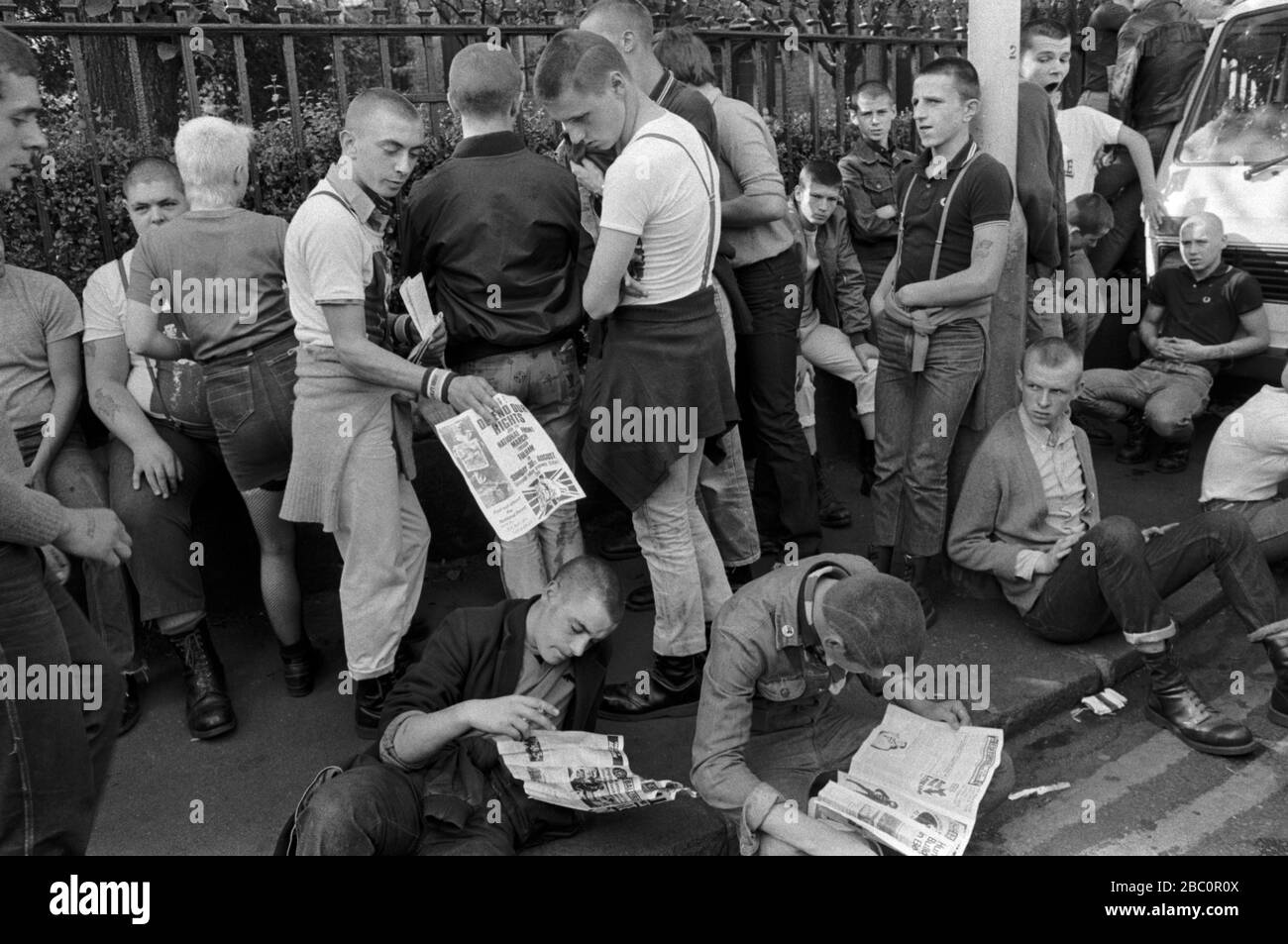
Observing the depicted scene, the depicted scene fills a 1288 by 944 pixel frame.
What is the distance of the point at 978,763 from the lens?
133 inches

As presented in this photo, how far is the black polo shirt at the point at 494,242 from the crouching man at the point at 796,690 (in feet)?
4.24

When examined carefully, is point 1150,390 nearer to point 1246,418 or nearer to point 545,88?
point 1246,418

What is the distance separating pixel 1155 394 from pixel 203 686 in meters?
4.96

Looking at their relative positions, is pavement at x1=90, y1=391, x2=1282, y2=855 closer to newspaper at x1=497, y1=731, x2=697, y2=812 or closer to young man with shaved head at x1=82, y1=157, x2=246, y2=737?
young man with shaved head at x1=82, y1=157, x2=246, y2=737

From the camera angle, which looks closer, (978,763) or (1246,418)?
(978,763)

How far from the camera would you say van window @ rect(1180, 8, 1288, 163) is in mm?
7213

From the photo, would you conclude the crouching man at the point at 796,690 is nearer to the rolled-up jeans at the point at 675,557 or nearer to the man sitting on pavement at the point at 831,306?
the rolled-up jeans at the point at 675,557

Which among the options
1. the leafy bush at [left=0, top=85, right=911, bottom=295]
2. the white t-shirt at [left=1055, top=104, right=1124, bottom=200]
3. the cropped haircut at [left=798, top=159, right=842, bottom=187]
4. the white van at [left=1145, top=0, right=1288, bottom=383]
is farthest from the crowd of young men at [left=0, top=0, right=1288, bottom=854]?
the white t-shirt at [left=1055, top=104, right=1124, bottom=200]

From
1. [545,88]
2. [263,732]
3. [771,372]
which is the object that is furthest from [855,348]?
[263,732]

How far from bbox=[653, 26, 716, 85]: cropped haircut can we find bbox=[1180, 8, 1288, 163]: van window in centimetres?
→ 397
